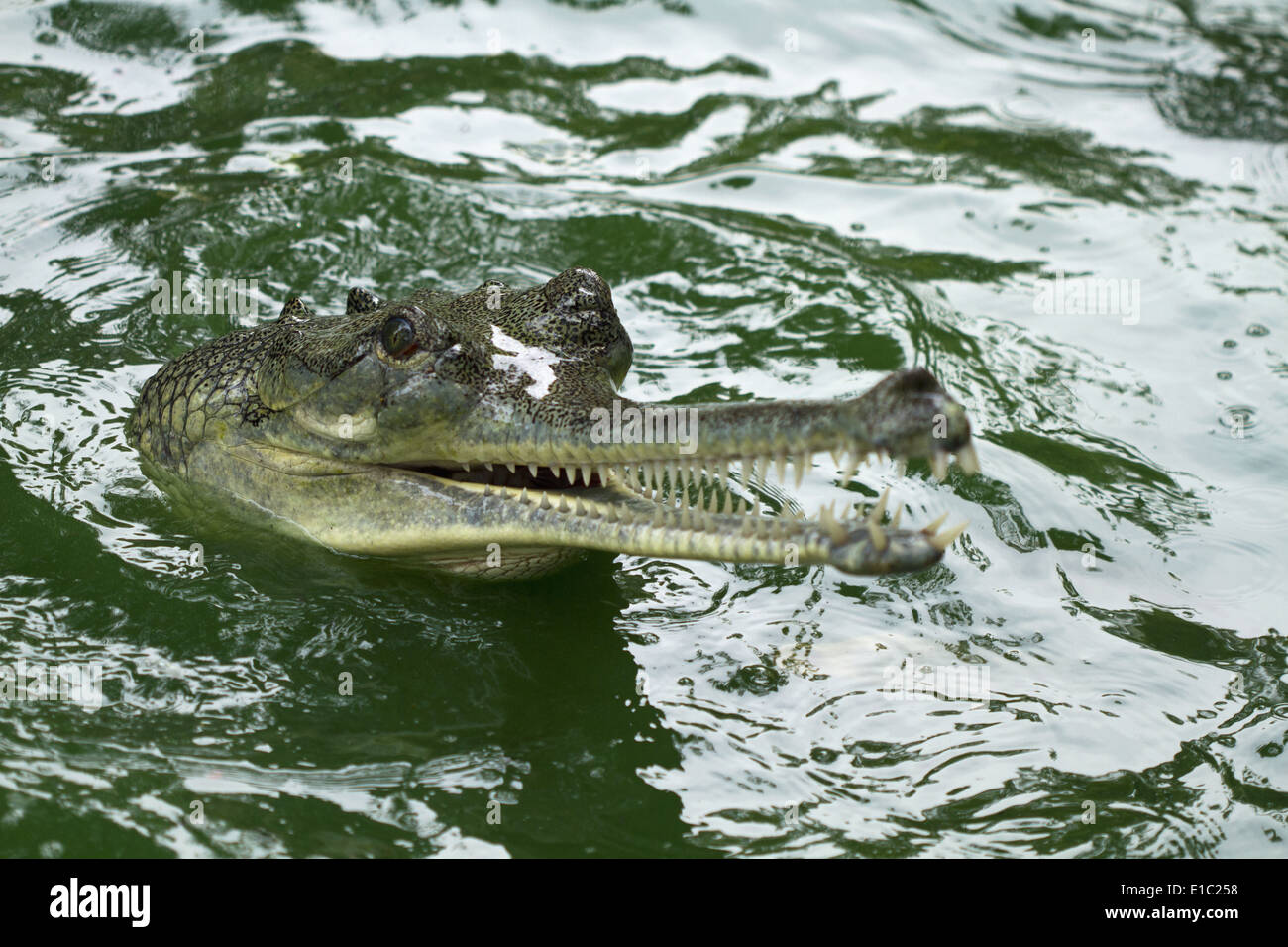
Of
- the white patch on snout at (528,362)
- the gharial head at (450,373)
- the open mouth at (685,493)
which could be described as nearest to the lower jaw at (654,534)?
the open mouth at (685,493)

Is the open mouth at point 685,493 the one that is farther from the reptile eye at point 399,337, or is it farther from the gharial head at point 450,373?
the reptile eye at point 399,337

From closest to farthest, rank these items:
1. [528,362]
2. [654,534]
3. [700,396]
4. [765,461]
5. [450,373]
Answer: [765,461] < [654,534] < [450,373] < [528,362] < [700,396]

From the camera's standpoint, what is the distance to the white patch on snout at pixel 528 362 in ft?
16.8

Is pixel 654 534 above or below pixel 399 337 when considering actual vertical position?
below

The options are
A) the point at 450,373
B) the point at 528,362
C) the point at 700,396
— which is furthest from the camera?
the point at 700,396

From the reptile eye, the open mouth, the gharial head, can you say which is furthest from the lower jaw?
the reptile eye

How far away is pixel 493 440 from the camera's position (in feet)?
16.5

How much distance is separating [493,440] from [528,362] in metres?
0.43

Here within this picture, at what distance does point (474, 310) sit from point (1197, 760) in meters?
3.55

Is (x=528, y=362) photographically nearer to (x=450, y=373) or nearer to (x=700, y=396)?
(x=450, y=373)

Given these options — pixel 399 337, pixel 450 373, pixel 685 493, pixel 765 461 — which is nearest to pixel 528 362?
pixel 450 373

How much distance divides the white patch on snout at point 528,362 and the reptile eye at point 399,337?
0.35m

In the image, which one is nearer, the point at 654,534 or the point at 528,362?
the point at 654,534
